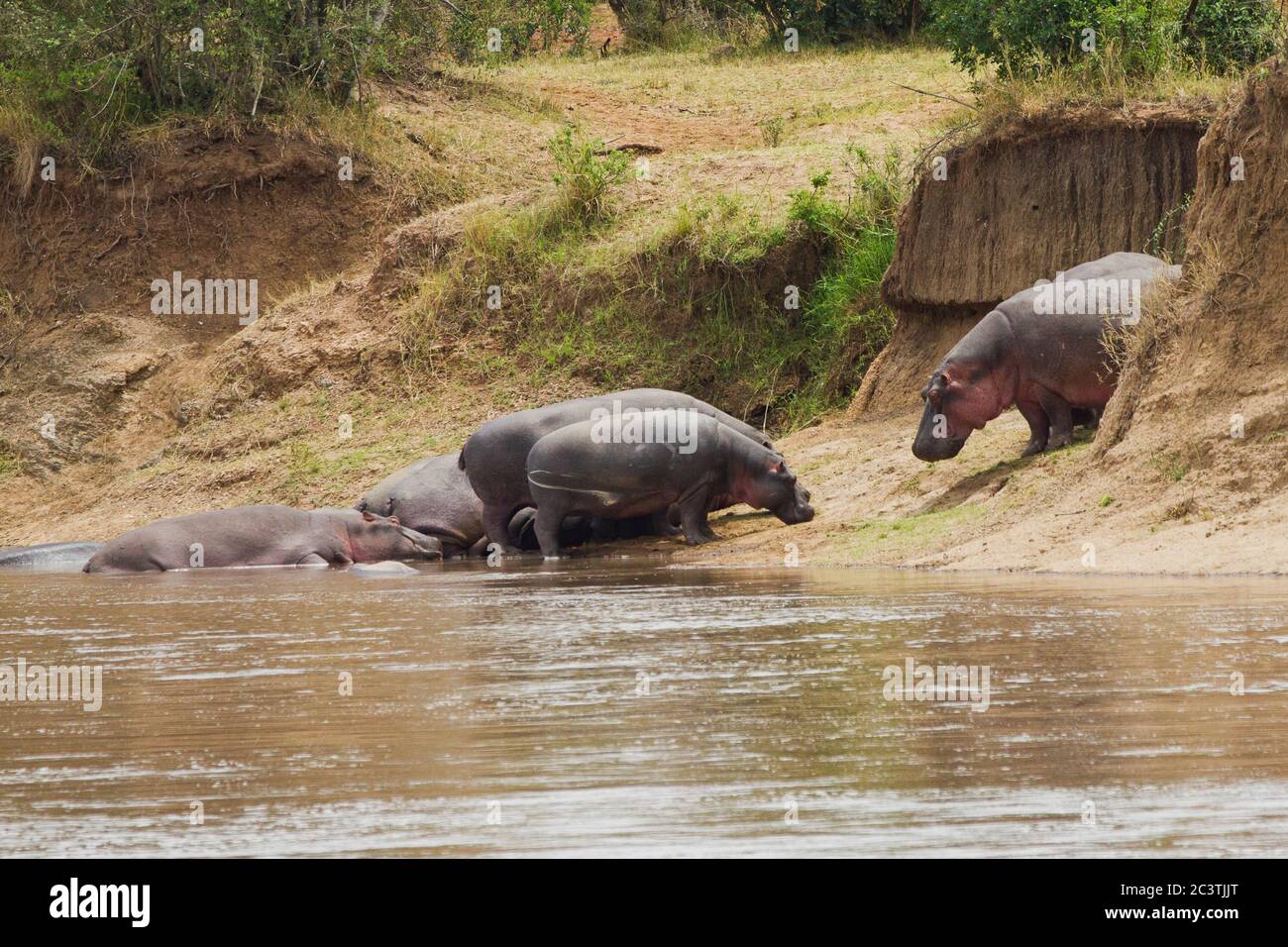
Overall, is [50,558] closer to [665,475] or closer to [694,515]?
[665,475]

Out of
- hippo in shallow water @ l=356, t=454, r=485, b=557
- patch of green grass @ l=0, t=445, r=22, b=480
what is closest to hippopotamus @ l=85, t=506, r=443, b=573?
hippo in shallow water @ l=356, t=454, r=485, b=557

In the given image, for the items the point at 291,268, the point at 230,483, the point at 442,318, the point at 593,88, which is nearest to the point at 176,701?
the point at 230,483

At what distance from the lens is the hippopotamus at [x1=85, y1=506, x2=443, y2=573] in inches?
619

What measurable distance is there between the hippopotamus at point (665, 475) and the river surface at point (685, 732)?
5.11 m

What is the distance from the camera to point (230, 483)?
19.9 metres

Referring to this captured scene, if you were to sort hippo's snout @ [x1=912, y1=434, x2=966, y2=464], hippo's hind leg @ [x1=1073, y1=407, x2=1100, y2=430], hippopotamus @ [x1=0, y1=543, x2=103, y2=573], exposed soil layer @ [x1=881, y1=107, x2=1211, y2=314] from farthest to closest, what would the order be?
1. hippopotamus @ [x1=0, y1=543, x2=103, y2=573]
2. exposed soil layer @ [x1=881, y1=107, x2=1211, y2=314]
3. hippo's snout @ [x1=912, y1=434, x2=966, y2=464]
4. hippo's hind leg @ [x1=1073, y1=407, x2=1100, y2=430]

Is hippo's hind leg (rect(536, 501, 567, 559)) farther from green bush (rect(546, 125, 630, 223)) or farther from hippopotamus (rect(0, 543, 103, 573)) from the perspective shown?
green bush (rect(546, 125, 630, 223))

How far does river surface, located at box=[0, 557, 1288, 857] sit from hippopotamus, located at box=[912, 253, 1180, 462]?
4.05m

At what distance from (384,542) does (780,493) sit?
3.59m

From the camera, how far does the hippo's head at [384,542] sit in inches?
627

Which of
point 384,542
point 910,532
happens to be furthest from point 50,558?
point 910,532

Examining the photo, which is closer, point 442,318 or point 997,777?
point 997,777

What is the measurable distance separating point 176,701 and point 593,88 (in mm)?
24069
